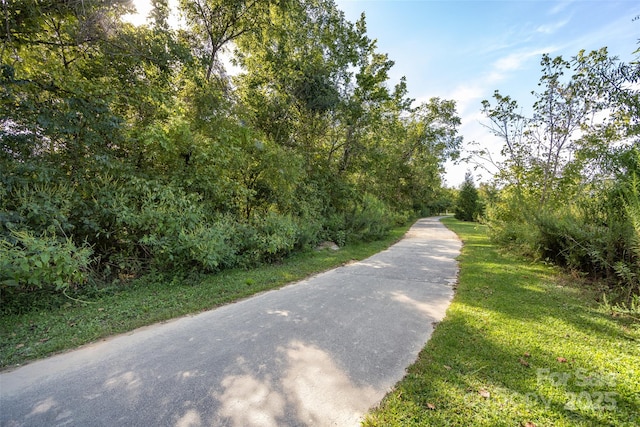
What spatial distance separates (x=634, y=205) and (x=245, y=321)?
526 centimetres

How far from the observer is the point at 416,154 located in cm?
2183

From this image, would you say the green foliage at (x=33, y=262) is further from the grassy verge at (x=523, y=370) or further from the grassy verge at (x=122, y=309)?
the grassy verge at (x=523, y=370)

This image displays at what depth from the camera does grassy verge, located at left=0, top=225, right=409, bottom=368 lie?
105 inches

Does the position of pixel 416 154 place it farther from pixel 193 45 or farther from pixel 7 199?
pixel 7 199

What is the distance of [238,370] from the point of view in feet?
7.43

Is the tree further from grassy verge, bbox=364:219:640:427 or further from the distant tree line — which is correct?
grassy verge, bbox=364:219:640:427

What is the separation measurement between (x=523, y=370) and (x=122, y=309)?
4.71 m

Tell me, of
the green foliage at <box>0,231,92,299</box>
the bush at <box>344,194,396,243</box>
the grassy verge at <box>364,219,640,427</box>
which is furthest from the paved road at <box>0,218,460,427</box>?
the bush at <box>344,194,396,243</box>

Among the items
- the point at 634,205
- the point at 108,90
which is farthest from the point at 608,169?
the point at 108,90

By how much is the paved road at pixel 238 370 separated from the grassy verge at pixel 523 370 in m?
0.22

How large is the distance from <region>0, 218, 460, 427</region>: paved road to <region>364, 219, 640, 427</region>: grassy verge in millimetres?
222

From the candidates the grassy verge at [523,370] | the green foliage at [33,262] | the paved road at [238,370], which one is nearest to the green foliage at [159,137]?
→ the green foliage at [33,262]

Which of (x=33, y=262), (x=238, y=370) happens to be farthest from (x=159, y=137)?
(x=238, y=370)

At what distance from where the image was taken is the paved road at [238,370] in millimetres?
1790
